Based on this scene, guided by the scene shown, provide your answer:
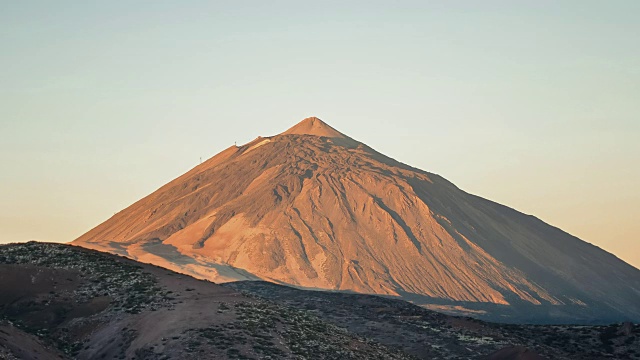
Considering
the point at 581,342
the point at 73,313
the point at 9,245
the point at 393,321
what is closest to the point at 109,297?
the point at 73,313

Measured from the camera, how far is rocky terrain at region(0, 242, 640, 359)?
65.1 metres

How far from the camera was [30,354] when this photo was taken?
5722 cm

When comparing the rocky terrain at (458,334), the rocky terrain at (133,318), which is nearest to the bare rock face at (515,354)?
the rocky terrain at (458,334)

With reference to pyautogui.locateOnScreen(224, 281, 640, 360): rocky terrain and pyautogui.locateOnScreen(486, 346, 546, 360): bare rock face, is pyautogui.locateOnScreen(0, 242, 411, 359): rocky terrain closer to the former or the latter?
pyautogui.locateOnScreen(486, 346, 546, 360): bare rock face

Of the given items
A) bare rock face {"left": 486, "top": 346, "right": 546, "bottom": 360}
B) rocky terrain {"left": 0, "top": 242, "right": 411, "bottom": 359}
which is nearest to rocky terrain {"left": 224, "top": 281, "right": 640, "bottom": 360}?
bare rock face {"left": 486, "top": 346, "right": 546, "bottom": 360}

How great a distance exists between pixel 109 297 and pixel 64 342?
7.74m

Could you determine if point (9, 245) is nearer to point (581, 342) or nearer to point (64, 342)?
point (64, 342)

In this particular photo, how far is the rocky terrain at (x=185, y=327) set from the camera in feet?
213

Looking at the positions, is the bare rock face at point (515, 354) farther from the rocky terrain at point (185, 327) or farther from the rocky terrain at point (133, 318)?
the rocky terrain at point (133, 318)

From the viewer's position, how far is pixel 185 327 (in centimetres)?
6744

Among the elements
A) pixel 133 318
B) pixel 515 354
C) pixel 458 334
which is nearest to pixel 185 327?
pixel 133 318

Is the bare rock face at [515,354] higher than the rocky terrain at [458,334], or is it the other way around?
the rocky terrain at [458,334]

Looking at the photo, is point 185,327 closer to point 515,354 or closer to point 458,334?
point 515,354

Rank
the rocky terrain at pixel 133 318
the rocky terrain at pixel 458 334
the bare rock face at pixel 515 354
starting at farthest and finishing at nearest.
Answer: the rocky terrain at pixel 458 334, the bare rock face at pixel 515 354, the rocky terrain at pixel 133 318
